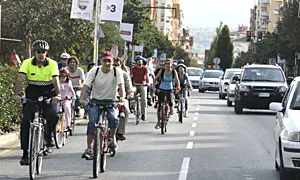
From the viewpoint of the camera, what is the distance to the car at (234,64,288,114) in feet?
92.7

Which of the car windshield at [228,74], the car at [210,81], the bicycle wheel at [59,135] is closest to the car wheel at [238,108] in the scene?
the bicycle wheel at [59,135]

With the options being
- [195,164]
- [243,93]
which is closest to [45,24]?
[243,93]

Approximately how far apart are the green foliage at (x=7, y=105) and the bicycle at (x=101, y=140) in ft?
14.3

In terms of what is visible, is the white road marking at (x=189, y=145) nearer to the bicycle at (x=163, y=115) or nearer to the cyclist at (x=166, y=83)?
the bicycle at (x=163, y=115)

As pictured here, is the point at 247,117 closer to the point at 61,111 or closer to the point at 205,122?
the point at 205,122

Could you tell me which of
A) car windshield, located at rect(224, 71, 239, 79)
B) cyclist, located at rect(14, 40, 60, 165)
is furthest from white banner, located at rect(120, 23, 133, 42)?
cyclist, located at rect(14, 40, 60, 165)

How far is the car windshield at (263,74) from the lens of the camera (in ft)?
95.7

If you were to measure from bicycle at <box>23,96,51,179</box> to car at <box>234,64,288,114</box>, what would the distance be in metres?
16.9

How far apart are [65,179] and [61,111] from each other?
486 cm

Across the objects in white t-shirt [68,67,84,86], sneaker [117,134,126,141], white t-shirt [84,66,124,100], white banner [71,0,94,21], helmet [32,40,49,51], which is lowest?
sneaker [117,134,126,141]

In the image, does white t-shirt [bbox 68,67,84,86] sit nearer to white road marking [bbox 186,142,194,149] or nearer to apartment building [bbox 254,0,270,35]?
white road marking [bbox 186,142,194,149]

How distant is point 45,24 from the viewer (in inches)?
1502

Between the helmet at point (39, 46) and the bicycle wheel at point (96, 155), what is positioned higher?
the helmet at point (39, 46)

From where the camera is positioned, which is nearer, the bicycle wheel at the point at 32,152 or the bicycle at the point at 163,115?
the bicycle wheel at the point at 32,152
